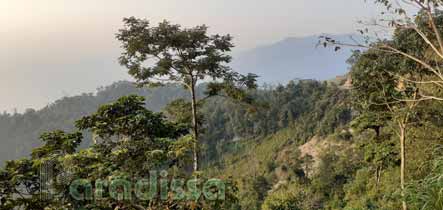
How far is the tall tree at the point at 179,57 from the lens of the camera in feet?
22.5

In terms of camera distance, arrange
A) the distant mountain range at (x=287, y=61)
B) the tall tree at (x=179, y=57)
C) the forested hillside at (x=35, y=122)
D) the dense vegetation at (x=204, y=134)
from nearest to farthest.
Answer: the dense vegetation at (x=204, y=134) < the tall tree at (x=179, y=57) < the forested hillside at (x=35, y=122) < the distant mountain range at (x=287, y=61)

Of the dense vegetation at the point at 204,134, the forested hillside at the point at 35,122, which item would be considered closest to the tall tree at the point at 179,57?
the dense vegetation at the point at 204,134

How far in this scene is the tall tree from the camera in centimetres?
684

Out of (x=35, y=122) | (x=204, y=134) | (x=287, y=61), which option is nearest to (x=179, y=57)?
(x=204, y=134)

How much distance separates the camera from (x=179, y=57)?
7.06 metres

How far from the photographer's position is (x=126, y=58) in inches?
281

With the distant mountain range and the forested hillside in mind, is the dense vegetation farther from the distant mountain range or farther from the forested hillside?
the distant mountain range

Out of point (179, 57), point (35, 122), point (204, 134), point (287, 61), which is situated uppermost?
point (287, 61)

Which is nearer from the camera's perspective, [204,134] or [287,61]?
[204,134]

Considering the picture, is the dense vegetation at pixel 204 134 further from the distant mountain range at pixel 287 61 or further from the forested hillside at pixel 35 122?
the distant mountain range at pixel 287 61

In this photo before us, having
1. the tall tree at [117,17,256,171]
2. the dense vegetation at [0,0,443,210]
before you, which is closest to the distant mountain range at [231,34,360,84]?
the dense vegetation at [0,0,443,210]

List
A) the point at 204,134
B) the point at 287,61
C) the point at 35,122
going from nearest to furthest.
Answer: the point at 204,134 → the point at 35,122 → the point at 287,61

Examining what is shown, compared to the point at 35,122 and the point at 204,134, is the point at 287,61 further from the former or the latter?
the point at 204,134

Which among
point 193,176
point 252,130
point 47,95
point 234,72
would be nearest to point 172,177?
point 193,176
